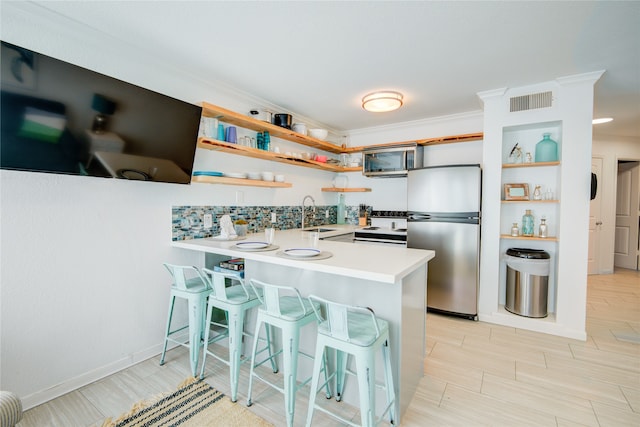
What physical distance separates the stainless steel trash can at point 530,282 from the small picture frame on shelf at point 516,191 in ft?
1.96

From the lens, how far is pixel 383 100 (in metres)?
2.99

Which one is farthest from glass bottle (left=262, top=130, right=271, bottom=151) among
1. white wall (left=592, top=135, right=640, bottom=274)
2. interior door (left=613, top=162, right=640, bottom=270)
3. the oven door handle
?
interior door (left=613, top=162, right=640, bottom=270)

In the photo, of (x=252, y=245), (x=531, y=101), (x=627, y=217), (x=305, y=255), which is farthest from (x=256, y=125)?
(x=627, y=217)

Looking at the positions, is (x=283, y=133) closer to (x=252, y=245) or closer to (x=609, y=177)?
(x=252, y=245)

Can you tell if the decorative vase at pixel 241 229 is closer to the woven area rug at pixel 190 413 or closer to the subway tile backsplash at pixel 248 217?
the subway tile backsplash at pixel 248 217

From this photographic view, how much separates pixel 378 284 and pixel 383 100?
6.75 feet

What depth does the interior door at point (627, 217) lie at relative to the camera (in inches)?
216

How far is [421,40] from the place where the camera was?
209cm

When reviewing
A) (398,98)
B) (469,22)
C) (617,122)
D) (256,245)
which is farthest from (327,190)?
(617,122)

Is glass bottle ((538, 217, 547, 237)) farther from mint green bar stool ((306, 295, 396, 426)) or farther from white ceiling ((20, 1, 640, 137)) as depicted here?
mint green bar stool ((306, 295, 396, 426))

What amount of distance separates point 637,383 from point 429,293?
1.65m

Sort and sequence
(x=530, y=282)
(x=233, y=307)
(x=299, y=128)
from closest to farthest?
(x=233, y=307) → (x=530, y=282) → (x=299, y=128)

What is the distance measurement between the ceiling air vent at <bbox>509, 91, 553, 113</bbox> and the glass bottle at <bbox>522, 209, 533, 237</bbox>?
3.62 feet

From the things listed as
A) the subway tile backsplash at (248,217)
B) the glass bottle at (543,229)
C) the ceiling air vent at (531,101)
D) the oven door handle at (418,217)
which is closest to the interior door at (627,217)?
the glass bottle at (543,229)
